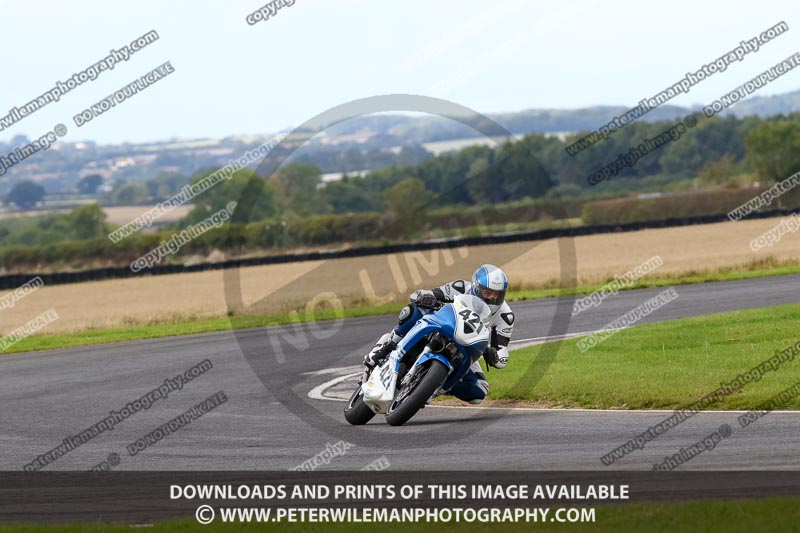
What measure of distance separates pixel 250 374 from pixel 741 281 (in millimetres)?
18234

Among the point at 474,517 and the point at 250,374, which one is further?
the point at 250,374

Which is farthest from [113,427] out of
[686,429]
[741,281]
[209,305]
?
[209,305]

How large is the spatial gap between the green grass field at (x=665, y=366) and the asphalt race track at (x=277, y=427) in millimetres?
915

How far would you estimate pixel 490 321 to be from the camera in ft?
43.4

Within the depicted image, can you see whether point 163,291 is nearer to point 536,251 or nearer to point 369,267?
point 369,267

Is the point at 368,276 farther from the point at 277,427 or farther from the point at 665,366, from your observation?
the point at 277,427

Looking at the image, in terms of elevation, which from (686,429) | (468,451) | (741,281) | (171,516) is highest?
(171,516)

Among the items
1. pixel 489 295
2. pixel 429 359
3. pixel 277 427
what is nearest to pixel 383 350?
pixel 429 359

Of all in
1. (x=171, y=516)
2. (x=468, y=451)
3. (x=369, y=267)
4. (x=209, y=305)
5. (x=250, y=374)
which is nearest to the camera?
(x=171, y=516)

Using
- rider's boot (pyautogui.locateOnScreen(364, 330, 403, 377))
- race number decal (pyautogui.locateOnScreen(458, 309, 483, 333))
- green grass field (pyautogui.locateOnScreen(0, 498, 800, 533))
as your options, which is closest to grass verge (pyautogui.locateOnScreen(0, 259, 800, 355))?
rider's boot (pyautogui.locateOnScreen(364, 330, 403, 377))

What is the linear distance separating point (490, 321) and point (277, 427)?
3320 millimetres

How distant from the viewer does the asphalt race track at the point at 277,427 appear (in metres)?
11.1

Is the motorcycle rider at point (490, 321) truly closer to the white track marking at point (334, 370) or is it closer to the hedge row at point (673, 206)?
the white track marking at point (334, 370)

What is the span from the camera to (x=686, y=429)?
12344 mm
